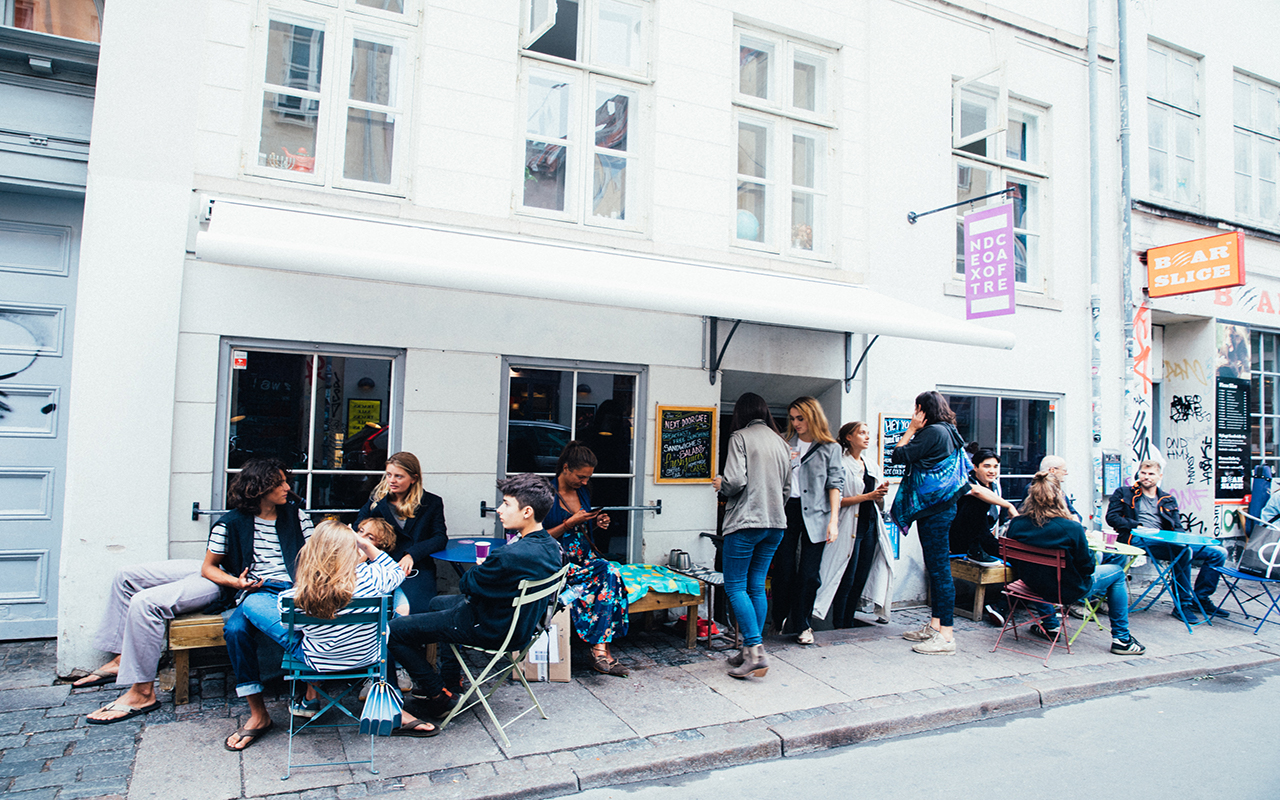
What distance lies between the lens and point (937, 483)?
561 centimetres

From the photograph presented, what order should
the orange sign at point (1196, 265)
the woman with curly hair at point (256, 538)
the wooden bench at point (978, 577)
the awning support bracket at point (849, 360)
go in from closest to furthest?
1. the woman with curly hair at point (256, 538)
2. the wooden bench at point (978, 577)
3. the awning support bracket at point (849, 360)
4. the orange sign at point (1196, 265)

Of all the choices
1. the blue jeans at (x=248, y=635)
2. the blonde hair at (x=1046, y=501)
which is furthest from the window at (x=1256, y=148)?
the blue jeans at (x=248, y=635)

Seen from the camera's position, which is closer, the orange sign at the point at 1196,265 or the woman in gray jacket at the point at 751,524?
the woman in gray jacket at the point at 751,524

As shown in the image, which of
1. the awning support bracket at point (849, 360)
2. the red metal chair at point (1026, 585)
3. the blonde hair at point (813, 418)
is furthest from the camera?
the awning support bracket at point (849, 360)

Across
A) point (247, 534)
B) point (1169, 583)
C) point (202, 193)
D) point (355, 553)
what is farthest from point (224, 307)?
point (1169, 583)

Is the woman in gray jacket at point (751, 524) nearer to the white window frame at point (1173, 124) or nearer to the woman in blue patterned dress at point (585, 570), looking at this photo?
the woman in blue patterned dress at point (585, 570)

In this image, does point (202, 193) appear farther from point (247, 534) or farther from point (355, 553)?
point (355, 553)

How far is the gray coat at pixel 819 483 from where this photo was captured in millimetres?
5797

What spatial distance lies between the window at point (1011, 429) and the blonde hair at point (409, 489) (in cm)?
532

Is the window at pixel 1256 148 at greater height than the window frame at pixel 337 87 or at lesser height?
greater

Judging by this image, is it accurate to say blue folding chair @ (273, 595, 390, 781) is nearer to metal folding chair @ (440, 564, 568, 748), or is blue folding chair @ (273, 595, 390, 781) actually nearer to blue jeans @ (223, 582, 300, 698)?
blue jeans @ (223, 582, 300, 698)

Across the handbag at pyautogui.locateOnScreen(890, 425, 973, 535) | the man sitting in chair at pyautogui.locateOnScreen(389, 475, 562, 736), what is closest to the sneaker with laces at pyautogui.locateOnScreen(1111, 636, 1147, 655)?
the handbag at pyautogui.locateOnScreen(890, 425, 973, 535)

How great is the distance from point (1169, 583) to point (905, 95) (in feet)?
16.8

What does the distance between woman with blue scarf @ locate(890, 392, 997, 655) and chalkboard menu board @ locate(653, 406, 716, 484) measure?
5.04 feet
